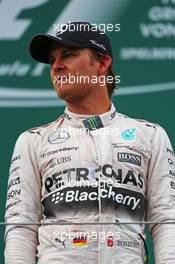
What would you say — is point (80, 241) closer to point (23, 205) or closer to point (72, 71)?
point (23, 205)

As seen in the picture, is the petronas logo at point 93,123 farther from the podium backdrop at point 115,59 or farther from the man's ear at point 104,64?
the podium backdrop at point 115,59

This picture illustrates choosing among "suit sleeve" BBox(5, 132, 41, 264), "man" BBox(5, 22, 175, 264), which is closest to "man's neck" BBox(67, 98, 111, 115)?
"man" BBox(5, 22, 175, 264)

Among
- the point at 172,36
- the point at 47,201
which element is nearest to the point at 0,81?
the point at 172,36

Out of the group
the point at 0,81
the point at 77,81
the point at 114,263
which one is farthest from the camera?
the point at 0,81

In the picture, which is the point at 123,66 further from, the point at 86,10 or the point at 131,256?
the point at 131,256

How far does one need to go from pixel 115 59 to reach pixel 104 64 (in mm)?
703

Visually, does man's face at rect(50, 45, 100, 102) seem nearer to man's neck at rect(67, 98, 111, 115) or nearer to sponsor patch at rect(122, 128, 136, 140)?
man's neck at rect(67, 98, 111, 115)

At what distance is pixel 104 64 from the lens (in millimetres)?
2404

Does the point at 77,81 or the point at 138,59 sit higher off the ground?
the point at 77,81

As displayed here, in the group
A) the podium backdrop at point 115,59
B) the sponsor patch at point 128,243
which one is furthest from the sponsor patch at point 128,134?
the podium backdrop at point 115,59

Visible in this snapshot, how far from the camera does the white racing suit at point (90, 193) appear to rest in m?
2.11

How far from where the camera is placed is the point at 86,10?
10.3ft

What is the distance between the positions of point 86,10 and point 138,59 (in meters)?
0.22

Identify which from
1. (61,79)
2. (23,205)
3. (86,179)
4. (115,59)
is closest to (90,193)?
(86,179)
